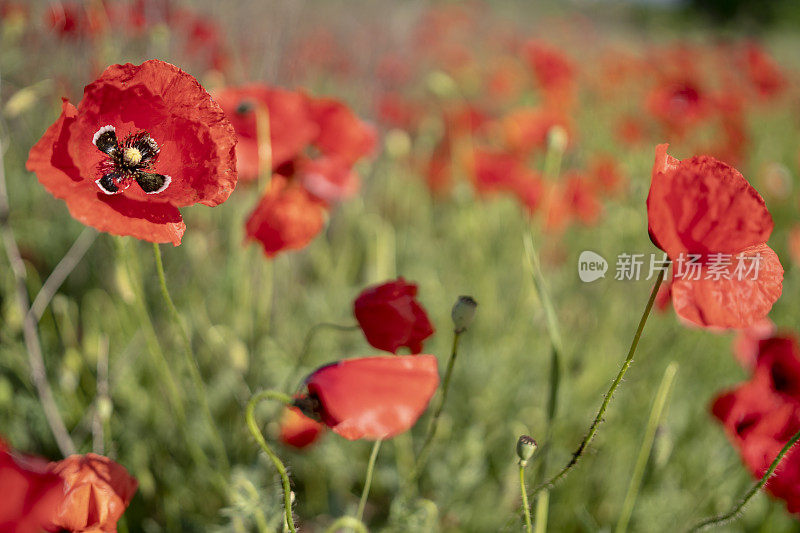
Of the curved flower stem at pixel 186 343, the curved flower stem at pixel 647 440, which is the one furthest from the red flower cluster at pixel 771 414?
the curved flower stem at pixel 186 343

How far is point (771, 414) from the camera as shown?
3.42 feet

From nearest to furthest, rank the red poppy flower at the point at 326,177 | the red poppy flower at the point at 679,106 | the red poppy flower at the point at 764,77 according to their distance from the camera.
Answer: the red poppy flower at the point at 326,177 → the red poppy flower at the point at 679,106 → the red poppy flower at the point at 764,77

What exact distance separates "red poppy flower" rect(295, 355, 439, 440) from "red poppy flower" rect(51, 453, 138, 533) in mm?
266

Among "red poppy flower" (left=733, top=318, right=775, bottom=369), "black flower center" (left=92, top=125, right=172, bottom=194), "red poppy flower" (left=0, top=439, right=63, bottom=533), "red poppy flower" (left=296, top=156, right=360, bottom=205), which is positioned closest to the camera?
"red poppy flower" (left=0, top=439, right=63, bottom=533)

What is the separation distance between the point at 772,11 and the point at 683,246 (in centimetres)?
2193

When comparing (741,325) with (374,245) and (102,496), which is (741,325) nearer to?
(102,496)

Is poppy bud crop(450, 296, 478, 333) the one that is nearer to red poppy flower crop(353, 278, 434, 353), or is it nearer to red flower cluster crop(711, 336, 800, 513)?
red poppy flower crop(353, 278, 434, 353)

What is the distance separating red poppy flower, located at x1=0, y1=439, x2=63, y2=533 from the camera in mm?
451

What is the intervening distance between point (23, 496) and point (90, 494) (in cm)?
33

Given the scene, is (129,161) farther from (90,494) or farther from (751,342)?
(751,342)

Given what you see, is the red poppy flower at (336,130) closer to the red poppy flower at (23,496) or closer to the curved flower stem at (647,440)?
the curved flower stem at (647,440)

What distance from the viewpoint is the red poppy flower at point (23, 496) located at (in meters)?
0.45

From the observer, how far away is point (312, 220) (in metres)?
1.21

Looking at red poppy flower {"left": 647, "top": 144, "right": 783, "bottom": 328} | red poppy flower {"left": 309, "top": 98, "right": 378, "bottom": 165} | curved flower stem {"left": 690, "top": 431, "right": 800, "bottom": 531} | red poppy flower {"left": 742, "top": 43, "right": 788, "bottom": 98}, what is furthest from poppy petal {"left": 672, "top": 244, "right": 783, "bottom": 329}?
red poppy flower {"left": 742, "top": 43, "right": 788, "bottom": 98}
